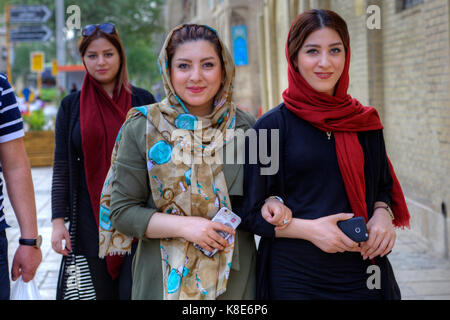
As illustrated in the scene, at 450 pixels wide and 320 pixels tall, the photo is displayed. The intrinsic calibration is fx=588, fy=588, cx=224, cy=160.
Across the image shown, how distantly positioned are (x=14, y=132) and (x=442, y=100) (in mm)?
4562

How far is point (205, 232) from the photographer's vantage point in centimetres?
230

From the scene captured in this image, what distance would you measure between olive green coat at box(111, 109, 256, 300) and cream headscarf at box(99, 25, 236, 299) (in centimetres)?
4

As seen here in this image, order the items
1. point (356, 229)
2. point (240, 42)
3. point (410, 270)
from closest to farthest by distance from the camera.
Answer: point (356, 229), point (410, 270), point (240, 42)

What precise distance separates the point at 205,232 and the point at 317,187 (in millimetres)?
492

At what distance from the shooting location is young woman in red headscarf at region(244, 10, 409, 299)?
2.38m

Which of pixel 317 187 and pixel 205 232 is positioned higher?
pixel 317 187

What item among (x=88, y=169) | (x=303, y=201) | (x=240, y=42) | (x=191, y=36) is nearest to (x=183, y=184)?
(x=303, y=201)

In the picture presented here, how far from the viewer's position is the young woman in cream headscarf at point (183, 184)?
7.84 ft

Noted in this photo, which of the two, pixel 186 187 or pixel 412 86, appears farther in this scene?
pixel 412 86

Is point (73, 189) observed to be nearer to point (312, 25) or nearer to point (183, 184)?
point (183, 184)

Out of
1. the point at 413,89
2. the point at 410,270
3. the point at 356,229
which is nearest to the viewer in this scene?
the point at 356,229

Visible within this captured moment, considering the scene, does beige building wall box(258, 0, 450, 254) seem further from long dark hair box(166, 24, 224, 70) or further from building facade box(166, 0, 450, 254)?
long dark hair box(166, 24, 224, 70)

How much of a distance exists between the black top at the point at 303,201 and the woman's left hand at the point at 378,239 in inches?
2.9

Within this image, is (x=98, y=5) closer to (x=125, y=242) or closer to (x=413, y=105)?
(x=413, y=105)
